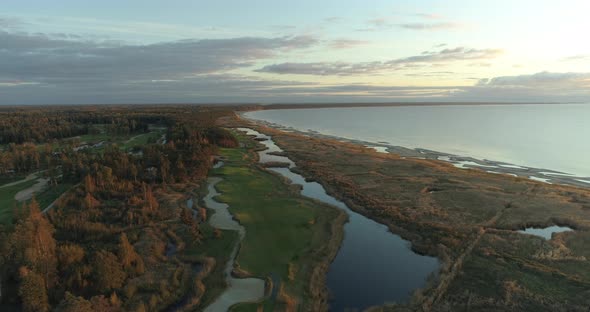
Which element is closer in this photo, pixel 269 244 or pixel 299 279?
pixel 299 279

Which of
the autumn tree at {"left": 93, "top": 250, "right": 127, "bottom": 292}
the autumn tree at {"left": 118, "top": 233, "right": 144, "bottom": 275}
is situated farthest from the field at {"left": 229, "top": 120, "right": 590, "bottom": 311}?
the autumn tree at {"left": 93, "top": 250, "right": 127, "bottom": 292}

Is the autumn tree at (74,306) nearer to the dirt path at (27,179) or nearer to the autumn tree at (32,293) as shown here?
the autumn tree at (32,293)

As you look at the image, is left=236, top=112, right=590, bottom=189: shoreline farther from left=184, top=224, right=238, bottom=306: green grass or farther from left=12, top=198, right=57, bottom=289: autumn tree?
left=12, top=198, right=57, bottom=289: autumn tree

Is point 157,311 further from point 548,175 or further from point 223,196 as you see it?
point 548,175

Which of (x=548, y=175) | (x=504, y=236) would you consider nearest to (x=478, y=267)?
(x=504, y=236)

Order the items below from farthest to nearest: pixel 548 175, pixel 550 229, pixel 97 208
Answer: pixel 548 175 < pixel 97 208 < pixel 550 229

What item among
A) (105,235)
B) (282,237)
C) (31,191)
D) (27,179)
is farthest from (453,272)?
(27,179)

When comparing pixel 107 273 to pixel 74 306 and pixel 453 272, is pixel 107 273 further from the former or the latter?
pixel 453 272
